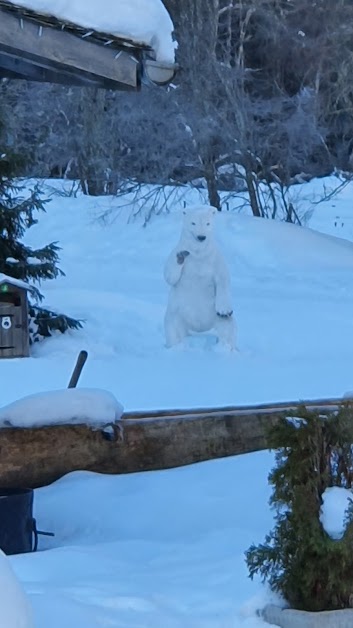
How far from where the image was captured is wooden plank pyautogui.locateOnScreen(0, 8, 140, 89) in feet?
11.7

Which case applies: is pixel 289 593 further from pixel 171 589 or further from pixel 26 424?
pixel 26 424

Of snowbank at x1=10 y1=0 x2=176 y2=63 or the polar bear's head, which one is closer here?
snowbank at x1=10 y1=0 x2=176 y2=63

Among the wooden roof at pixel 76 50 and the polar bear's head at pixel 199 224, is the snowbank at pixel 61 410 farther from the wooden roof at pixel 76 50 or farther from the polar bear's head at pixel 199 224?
the polar bear's head at pixel 199 224

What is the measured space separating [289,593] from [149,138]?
16.2 m

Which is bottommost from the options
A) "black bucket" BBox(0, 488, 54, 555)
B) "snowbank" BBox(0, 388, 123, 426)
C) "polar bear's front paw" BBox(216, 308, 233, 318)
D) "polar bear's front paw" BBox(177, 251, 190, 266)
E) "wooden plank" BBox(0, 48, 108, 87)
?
"black bucket" BBox(0, 488, 54, 555)

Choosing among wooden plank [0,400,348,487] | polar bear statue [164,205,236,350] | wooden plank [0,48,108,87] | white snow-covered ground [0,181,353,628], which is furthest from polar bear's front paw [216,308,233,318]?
wooden plank [0,48,108,87]

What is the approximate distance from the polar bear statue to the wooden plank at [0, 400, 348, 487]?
169 inches

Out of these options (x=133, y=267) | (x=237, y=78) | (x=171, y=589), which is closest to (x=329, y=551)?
(x=171, y=589)

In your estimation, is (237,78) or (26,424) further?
(237,78)

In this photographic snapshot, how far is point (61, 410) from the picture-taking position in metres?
5.54

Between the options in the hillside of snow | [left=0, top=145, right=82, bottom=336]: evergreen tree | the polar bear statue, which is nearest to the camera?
the hillside of snow

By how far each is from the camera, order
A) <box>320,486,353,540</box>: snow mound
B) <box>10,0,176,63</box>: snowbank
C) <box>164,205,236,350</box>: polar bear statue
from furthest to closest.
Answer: <box>164,205,236,350</box>: polar bear statue → <box>10,0,176,63</box>: snowbank → <box>320,486,353,540</box>: snow mound

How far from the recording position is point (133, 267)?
1588 cm

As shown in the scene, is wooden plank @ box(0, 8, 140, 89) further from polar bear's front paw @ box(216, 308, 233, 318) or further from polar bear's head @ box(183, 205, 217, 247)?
polar bear's front paw @ box(216, 308, 233, 318)
